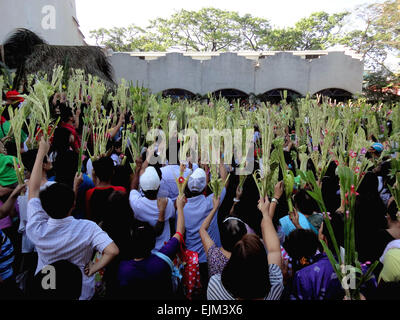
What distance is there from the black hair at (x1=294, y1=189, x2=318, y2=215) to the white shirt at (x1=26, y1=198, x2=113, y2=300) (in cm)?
150

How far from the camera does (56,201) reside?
1581mm

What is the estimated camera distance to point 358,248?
7.26 ft

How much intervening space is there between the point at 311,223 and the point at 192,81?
20.9 meters

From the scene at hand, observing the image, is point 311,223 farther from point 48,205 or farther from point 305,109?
point 305,109

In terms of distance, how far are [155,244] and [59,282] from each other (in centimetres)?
A: 71

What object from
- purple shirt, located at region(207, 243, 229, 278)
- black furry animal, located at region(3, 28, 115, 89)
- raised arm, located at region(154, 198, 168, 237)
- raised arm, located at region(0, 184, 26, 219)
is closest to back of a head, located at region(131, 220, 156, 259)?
purple shirt, located at region(207, 243, 229, 278)

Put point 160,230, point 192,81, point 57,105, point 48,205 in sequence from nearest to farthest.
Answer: point 48,205 → point 160,230 → point 57,105 → point 192,81

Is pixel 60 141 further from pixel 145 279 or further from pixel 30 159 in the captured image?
pixel 145 279

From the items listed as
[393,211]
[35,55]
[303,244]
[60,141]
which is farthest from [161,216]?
[35,55]

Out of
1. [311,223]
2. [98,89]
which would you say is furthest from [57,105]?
[311,223]

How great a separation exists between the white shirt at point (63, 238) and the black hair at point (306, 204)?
150 centimetres

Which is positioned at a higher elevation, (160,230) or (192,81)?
(192,81)

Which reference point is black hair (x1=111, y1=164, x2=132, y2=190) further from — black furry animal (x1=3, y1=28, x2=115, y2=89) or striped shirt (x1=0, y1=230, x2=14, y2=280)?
black furry animal (x1=3, y1=28, x2=115, y2=89)
